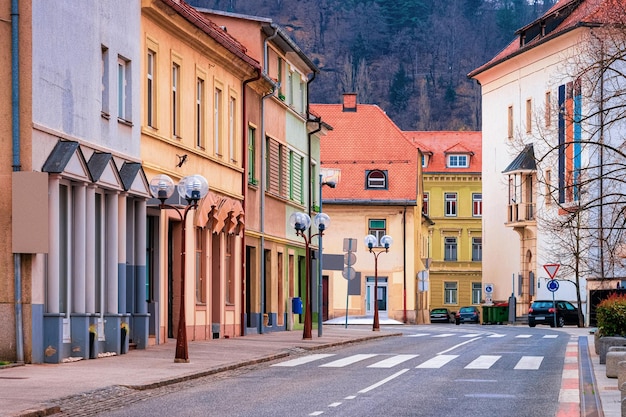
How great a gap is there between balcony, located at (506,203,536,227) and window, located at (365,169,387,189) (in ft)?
26.9

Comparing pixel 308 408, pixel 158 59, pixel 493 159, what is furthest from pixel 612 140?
pixel 308 408

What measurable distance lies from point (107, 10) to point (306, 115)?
82.4 feet

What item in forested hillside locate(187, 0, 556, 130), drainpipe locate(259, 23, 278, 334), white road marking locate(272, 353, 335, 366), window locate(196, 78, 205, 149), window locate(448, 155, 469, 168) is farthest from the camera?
forested hillside locate(187, 0, 556, 130)

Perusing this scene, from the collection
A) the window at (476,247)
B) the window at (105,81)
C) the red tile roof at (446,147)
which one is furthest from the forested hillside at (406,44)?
the window at (105,81)

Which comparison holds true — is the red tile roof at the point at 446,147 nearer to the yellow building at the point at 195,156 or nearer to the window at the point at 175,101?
the yellow building at the point at 195,156

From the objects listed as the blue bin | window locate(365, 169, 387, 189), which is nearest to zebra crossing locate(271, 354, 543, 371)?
the blue bin

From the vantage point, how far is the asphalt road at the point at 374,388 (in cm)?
1678

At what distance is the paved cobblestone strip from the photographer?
54.9ft

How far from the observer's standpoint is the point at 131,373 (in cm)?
2155

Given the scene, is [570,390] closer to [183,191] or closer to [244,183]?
[183,191]

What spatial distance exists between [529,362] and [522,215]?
57.3 meters

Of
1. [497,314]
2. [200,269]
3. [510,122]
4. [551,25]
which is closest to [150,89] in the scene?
[200,269]

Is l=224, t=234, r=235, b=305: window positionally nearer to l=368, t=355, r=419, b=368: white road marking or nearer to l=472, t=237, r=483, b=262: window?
l=368, t=355, r=419, b=368: white road marking

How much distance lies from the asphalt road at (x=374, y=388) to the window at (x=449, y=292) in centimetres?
7870
